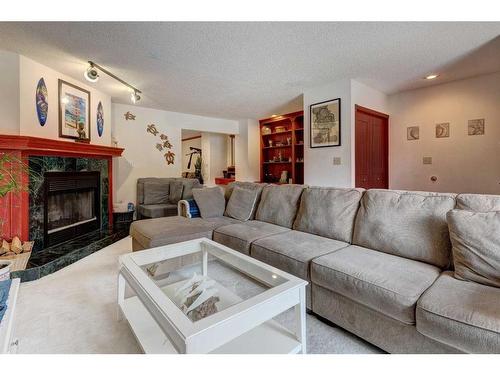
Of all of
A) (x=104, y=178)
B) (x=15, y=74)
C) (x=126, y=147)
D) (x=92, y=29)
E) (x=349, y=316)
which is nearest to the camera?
(x=349, y=316)

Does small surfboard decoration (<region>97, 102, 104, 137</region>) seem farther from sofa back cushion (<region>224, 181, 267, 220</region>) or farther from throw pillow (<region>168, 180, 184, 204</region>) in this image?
sofa back cushion (<region>224, 181, 267, 220</region>)

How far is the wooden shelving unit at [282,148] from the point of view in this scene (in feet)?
16.9

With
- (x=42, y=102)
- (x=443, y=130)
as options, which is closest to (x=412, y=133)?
(x=443, y=130)

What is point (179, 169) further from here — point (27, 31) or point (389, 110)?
point (389, 110)

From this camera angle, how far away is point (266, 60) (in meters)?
2.70

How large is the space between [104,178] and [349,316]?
392 centimetres

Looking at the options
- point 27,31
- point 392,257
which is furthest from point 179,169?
point 392,257

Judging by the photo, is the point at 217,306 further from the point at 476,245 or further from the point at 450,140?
the point at 450,140

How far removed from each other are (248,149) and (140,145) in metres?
2.44

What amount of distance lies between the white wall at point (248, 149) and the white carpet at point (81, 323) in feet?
13.9

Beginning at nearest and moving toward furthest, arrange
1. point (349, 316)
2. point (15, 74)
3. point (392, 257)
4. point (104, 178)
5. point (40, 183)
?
1. point (349, 316)
2. point (392, 257)
3. point (15, 74)
4. point (40, 183)
5. point (104, 178)

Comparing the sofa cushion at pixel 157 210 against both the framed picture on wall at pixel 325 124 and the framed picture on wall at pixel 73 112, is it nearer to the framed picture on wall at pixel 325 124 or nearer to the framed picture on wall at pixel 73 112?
the framed picture on wall at pixel 73 112

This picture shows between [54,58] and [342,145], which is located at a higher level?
[54,58]

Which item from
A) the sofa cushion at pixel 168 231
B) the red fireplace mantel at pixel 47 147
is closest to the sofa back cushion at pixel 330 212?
the sofa cushion at pixel 168 231
